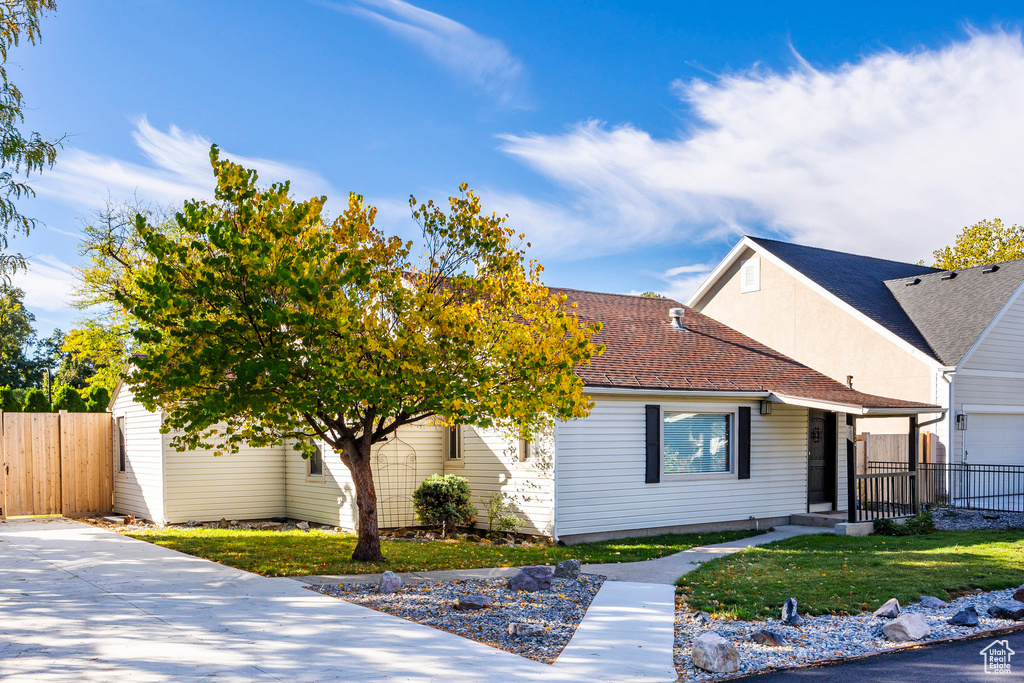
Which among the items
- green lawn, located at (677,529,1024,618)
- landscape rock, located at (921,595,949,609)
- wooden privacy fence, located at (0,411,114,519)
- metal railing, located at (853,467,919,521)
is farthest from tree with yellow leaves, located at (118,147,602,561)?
wooden privacy fence, located at (0,411,114,519)

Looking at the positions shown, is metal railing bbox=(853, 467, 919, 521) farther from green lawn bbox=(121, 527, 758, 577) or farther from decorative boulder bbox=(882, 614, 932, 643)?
decorative boulder bbox=(882, 614, 932, 643)

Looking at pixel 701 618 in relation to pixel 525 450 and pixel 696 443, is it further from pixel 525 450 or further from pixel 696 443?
pixel 696 443

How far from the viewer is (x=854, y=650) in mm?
6852

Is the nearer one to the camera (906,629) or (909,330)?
(906,629)

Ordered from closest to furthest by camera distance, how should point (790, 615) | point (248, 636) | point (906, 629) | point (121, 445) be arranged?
point (248, 636), point (906, 629), point (790, 615), point (121, 445)

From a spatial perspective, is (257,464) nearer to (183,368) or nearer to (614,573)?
(183,368)

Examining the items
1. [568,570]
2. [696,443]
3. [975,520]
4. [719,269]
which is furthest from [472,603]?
[719,269]

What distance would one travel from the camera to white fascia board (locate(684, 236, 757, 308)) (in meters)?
23.2

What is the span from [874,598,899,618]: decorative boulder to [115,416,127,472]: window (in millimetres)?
15684

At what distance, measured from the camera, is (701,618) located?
806 cm

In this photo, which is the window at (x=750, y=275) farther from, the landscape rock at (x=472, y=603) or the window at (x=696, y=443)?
the landscape rock at (x=472, y=603)

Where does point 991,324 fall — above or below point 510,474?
above

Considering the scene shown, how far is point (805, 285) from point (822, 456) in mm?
5790

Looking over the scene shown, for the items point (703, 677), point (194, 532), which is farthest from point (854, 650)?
point (194, 532)
